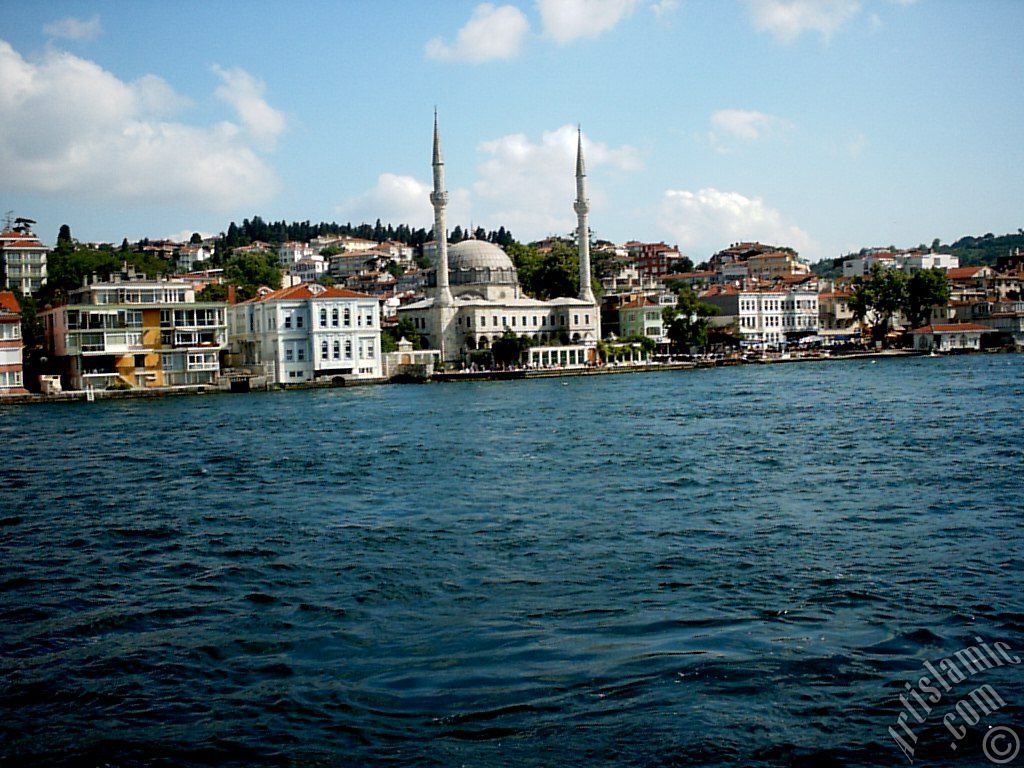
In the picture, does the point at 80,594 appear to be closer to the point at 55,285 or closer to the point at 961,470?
the point at 961,470

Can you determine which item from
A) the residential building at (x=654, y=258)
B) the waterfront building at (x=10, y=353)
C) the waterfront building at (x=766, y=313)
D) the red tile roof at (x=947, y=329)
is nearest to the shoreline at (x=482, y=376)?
the waterfront building at (x=10, y=353)

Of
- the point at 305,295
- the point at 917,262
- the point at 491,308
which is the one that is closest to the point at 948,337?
the point at 917,262

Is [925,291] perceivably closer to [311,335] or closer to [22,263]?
[311,335]

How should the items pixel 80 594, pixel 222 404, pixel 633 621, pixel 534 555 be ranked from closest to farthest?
pixel 633 621
pixel 80 594
pixel 534 555
pixel 222 404

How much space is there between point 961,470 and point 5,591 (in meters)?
12.3

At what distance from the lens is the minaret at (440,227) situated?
62031 mm

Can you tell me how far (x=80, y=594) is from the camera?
9125 mm

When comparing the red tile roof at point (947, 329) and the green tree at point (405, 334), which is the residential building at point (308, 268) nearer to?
the green tree at point (405, 334)

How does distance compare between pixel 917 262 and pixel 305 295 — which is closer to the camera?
pixel 305 295

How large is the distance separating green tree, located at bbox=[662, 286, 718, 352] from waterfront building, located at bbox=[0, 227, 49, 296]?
38.6 metres

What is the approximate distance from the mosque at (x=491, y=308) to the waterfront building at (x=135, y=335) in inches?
695

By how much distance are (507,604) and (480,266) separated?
60.2 meters

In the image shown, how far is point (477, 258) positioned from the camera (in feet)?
223

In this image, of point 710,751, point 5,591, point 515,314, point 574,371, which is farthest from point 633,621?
point 515,314
